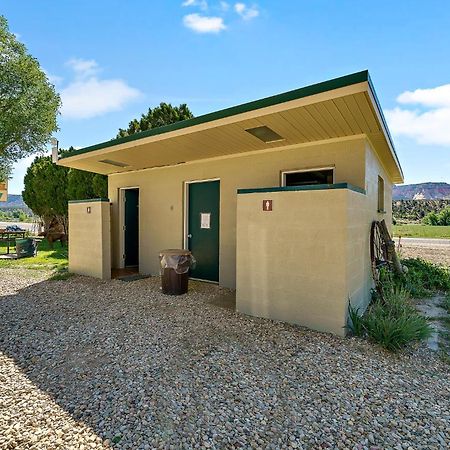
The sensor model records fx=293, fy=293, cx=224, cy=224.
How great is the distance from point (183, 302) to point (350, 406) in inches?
134

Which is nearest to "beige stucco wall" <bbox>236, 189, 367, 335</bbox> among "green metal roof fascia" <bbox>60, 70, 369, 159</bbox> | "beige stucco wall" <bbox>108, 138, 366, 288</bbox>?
"beige stucco wall" <bbox>108, 138, 366, 288</bbox>

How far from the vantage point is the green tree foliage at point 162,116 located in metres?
12.4

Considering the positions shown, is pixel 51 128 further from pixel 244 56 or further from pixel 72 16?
pixel 244 56

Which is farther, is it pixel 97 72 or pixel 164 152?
pixel 97 72

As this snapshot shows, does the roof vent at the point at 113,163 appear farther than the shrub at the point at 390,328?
Yes

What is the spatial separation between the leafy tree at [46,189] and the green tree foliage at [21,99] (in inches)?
83.2

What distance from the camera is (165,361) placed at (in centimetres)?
314

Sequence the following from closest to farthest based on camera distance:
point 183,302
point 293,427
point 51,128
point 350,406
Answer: point 293,427, point 350,406, point 183,302, point 51,128

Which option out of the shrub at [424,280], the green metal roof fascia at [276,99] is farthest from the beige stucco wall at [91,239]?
the shrub at [424,280]

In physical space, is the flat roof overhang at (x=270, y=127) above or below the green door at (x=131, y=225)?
above

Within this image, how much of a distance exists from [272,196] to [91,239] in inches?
207

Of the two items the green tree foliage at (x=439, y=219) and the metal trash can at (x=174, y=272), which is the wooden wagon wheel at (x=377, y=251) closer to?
the metal trash can at (x=174, y=272)

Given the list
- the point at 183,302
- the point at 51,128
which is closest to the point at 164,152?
the point at 183,302

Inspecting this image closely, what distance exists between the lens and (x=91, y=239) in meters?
7.51
